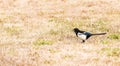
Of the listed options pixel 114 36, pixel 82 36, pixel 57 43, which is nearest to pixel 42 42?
pixel 57 43

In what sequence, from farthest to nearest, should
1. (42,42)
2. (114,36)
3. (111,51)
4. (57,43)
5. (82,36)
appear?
(114,36), (42,42), (57,43), (82,36), (111,51)

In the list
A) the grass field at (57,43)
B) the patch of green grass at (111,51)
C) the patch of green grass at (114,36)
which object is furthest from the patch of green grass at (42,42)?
the patch of green grass at (114,36)

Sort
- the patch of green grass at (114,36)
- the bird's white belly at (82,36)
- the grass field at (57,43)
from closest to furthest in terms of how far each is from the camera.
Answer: the grass field at (57,43)
the bird's white belly at (82,36)
the patch of green grass at (114,36)

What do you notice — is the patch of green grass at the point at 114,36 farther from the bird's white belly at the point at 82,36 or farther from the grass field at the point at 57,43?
the bird's white belly at the point at 82,36

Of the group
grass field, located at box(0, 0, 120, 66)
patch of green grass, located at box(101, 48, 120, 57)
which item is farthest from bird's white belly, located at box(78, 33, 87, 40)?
patch of green grass, located at box(101, 48, 120, 57)

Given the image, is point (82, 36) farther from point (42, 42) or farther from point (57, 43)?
point (42, 42)

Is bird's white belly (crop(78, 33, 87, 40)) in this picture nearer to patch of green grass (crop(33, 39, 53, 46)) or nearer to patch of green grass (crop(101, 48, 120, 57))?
patch of green grass (crop(33, 39, 53, 46))

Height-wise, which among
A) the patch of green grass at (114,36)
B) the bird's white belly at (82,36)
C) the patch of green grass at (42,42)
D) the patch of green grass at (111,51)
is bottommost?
the patch of green grass at (114,36)

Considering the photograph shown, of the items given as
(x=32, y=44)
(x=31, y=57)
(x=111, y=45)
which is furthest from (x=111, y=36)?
(x=31, y=57)

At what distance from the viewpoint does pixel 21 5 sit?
4338cm

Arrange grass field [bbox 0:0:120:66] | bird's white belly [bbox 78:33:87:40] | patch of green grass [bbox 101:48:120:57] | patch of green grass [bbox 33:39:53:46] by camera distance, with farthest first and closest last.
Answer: patch of green grass [bbox 33:39:53:46] → bird's white belly [bbox 78:33:87:40] → patch of green grass [bbox 101:48:120:57] → grass field [bbox 0:0:120:66]

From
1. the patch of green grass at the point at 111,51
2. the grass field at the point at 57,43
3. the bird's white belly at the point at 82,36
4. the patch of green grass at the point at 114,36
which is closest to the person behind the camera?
the grass field at the point at 57,43

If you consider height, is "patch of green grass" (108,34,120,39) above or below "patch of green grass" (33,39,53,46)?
below

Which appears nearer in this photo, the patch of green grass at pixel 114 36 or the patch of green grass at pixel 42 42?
the patch of green grass at pixel 42 42
